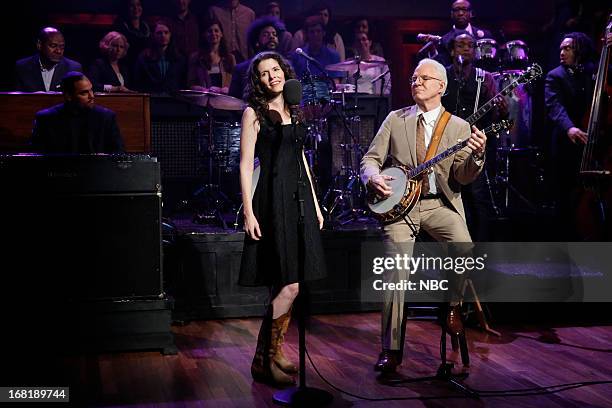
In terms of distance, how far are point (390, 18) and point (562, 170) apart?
5905 millimetres

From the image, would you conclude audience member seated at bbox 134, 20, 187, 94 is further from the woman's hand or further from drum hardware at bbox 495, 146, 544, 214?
the woman's hand

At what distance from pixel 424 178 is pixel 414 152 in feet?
0.61

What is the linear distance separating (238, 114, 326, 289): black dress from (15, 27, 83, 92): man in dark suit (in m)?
4.60

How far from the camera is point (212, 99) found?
835 cm

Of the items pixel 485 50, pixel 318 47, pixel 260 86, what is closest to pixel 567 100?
pixel 485 50

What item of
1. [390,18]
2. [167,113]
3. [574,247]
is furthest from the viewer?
[390,18]


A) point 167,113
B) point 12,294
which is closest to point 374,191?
point 12,294

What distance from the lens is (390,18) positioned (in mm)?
12734

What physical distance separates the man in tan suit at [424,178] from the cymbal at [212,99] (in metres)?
3.58

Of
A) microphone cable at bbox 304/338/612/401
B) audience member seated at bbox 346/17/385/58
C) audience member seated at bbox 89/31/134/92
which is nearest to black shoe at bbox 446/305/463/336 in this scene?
microphone cable at bbox 304/338/612/401

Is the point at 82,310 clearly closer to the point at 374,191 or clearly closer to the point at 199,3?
the point at 374,191

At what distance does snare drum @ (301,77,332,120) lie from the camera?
8562 millimetres

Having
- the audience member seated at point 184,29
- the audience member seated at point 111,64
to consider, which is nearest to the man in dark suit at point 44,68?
the audience member seated at point 111,64

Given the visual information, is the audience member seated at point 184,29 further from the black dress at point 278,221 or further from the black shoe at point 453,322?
the black shoe at point 453,322
